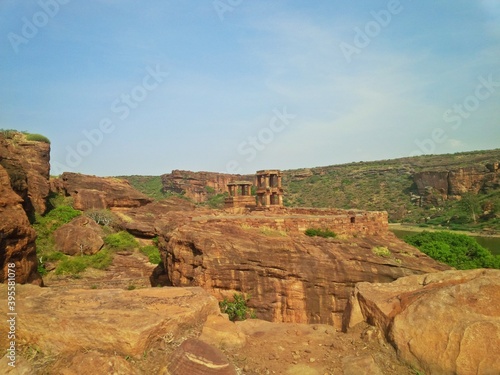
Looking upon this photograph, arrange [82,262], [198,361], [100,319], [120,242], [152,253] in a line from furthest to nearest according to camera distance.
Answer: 1. [120,242]
2. [152,253]
3. [82,262]
4. [100,319]
5. [198,361]

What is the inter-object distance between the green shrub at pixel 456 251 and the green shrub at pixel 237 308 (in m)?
18.7

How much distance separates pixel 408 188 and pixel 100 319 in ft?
265

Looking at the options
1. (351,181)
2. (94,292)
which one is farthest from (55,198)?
(351,181)

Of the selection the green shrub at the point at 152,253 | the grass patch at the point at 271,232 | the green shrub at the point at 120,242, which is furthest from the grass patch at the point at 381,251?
the green shrub at the point at 120,242

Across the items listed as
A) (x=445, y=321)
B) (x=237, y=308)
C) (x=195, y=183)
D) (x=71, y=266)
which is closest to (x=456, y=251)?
(x=237, y=308)

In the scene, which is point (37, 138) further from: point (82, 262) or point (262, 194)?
point (262, 194)

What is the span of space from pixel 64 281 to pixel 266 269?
12612mm

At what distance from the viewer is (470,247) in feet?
84.7

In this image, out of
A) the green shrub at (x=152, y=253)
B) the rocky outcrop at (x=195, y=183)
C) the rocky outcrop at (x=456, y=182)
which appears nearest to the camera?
the green shrub at (x=152, y=253)

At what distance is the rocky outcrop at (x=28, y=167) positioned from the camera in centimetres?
1742

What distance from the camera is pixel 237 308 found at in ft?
36.1

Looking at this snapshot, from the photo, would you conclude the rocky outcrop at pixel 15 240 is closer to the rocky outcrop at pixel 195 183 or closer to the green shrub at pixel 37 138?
A: the green shrub at pixel 37 138

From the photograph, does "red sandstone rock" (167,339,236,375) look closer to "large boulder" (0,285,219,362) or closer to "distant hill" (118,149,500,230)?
"large boulder" (0,285,219,362)

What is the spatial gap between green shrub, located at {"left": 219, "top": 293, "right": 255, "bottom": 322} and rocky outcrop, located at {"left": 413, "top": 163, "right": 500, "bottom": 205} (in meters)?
67.5
